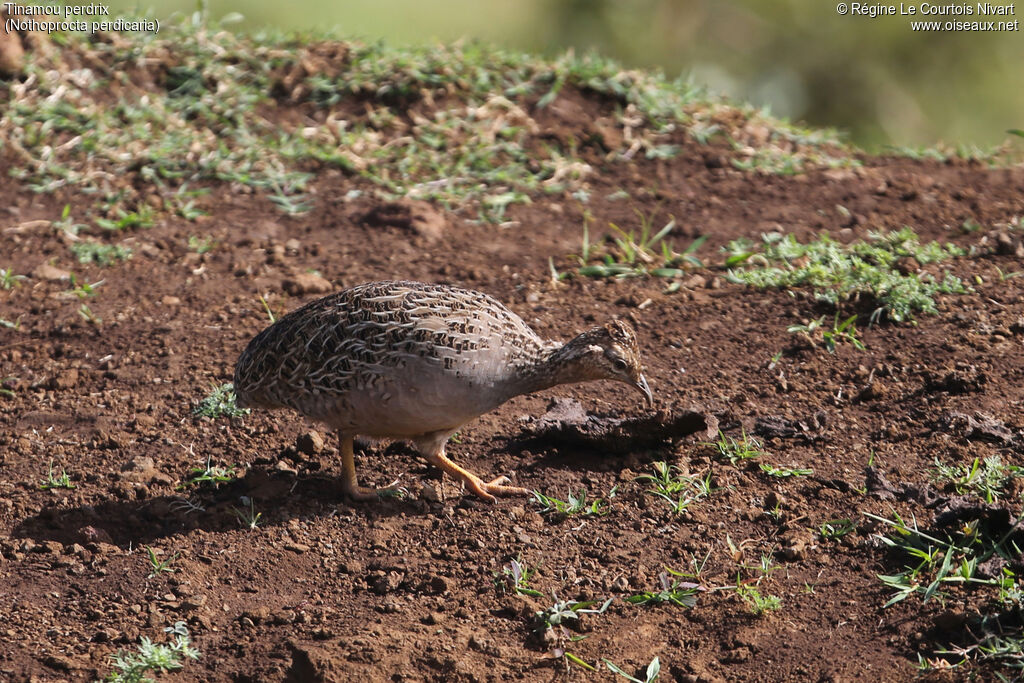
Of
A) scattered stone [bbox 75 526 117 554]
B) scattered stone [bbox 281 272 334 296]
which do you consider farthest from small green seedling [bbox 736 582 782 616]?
scattered stone [bbox 281 272 334 296]

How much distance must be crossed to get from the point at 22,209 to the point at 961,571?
6.63m

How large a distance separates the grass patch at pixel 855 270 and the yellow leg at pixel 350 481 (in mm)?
2815

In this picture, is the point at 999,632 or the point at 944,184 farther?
the point at 944,184

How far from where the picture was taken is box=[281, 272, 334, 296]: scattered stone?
23.1ft

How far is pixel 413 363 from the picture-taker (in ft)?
16.1

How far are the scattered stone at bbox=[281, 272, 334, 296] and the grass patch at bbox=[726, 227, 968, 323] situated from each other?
249cm

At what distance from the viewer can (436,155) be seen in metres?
8.63

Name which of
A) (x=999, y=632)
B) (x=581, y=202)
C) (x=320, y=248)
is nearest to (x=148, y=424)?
(x=320, y=248)

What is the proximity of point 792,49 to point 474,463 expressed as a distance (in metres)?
7.79

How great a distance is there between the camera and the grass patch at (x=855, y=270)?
21.2 feet

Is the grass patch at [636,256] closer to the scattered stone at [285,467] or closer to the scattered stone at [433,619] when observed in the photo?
the scattered stone at [285,467]

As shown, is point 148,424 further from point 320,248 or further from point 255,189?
point 255,189

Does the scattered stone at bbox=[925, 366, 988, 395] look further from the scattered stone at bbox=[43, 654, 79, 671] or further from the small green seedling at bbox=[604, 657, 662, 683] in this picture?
the scattered stone at bbox=[43, 654, 79, 671]

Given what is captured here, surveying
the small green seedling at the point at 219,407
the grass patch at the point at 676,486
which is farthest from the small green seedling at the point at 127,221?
the grass patch at the point at 676,486
